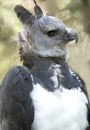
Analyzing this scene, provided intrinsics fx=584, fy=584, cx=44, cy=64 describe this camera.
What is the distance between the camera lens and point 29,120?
7.56 ft

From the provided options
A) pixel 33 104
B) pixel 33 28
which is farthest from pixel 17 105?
pixel 33 28

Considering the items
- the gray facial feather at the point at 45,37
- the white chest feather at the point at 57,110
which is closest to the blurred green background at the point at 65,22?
the gray facial feather at the point at 45,37

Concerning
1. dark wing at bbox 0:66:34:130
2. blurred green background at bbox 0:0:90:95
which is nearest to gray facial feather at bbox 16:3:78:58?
dark wing at bbox 0:66:34:130

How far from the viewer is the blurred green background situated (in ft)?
14.6

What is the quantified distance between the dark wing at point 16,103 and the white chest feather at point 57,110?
0.11ft

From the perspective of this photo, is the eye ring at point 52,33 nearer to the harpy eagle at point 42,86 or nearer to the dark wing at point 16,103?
the harpy eagle at point 42,86

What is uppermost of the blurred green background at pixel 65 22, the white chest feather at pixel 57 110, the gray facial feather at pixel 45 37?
the gray facial feather at pixel 45 37

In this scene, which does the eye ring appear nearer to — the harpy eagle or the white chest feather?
the harpy eagle

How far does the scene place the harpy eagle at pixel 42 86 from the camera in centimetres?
230

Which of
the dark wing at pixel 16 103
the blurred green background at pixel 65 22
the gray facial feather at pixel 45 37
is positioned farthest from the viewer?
the blurred green background at pixel 65 22

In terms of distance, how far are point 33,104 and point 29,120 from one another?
2.6 inches

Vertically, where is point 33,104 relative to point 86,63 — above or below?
above

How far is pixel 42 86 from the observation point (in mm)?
2369

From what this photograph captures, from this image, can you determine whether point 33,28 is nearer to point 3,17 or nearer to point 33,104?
point 33,104
